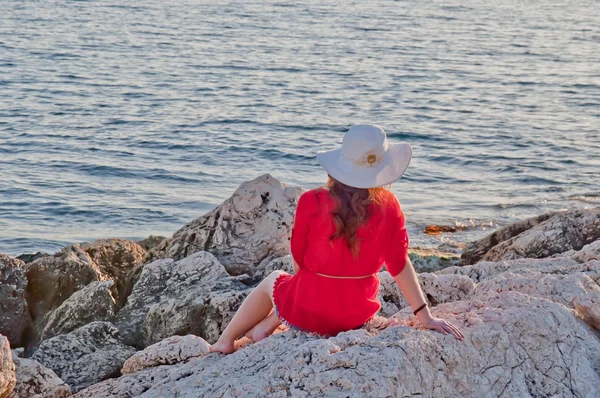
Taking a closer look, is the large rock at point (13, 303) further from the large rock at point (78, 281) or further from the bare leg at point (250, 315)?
the bare leg at point (250, 315)

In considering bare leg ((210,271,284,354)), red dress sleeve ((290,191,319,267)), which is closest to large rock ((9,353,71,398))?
bare leg ((210,271,284,354))

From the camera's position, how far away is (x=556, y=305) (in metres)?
4.40

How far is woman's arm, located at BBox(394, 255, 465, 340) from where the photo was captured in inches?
161

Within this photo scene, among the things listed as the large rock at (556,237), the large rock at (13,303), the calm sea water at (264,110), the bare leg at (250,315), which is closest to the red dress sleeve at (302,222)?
the bare leg at (250,315)

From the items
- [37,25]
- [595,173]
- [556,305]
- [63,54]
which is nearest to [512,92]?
[595,173]

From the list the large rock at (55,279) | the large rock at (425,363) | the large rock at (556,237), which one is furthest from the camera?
the large rock at (55,279)

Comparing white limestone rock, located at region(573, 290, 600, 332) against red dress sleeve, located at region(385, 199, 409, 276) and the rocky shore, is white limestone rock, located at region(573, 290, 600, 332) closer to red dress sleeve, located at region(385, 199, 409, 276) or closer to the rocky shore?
the rocky shore

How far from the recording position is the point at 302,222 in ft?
14.3

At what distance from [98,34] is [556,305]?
2524cm

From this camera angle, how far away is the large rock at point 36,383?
17.0 ft

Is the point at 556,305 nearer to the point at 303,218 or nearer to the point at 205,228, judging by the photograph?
the point at 303,218

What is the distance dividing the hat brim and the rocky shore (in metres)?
0.71

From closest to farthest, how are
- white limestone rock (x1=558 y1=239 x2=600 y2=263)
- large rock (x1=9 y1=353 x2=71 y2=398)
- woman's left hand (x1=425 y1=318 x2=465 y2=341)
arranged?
woman's left hand (x1=425 y1=318 x2=465 y2=341)
large rock (x1=9 y1=353 x2=71 y2=398)
white limestone rock (x1=558 y1=239 x2=600 y2=263)

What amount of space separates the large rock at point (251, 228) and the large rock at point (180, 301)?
0.95 ft
